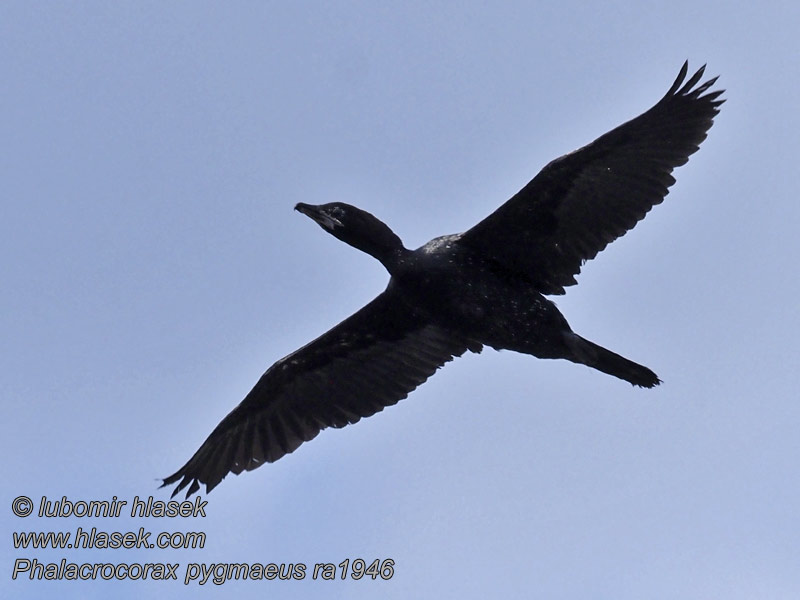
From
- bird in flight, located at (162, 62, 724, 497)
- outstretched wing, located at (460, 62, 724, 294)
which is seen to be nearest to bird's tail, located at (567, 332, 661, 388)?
bird in flight, located at (162, 62, 724, 497)

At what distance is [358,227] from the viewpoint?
12.3 m

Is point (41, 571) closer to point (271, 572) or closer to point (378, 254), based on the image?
point (271, 572)

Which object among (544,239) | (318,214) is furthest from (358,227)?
(544,239)

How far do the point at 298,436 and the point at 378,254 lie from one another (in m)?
2.39

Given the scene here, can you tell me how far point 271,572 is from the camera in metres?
12.1

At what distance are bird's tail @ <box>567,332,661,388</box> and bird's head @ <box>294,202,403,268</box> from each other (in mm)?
1989

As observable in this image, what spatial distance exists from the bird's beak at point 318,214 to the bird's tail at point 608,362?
2606 mm

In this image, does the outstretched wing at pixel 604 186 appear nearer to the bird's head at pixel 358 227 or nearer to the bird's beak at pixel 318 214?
the bird's head at pixel 358 227

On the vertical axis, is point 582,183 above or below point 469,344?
above

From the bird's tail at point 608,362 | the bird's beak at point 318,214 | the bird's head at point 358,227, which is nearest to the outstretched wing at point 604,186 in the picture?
the bird's head at point 358,227

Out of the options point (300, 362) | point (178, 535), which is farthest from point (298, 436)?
point (178, 535)

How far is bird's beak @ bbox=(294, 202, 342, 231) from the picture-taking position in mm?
12266

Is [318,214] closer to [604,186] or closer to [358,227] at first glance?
[358,227]

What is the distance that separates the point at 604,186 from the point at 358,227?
97.0 inches
